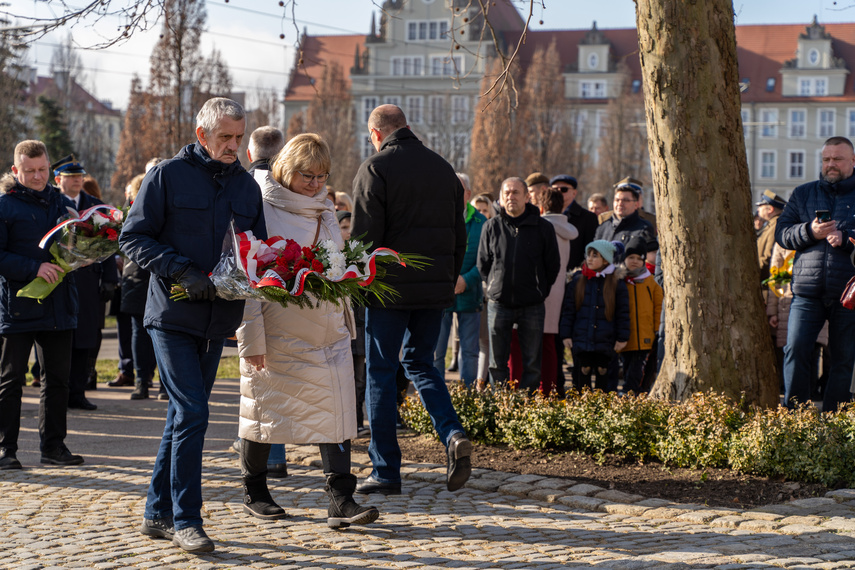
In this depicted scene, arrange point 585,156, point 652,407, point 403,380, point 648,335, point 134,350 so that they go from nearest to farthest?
point 652,407, point 403,380, point 648,335, point 134,350, point 585,156

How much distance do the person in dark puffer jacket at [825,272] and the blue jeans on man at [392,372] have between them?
3019 mm

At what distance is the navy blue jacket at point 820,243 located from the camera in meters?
7.49

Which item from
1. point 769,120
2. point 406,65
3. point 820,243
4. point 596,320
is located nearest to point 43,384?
point 596,320

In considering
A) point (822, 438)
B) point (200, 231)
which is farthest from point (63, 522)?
point (822, 438)

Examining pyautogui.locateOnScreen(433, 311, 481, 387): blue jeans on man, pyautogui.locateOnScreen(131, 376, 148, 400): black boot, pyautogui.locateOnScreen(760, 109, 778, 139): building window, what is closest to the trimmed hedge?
pyautogui.locateOnScreen(433, 311, 481, 387): blue jeans on man

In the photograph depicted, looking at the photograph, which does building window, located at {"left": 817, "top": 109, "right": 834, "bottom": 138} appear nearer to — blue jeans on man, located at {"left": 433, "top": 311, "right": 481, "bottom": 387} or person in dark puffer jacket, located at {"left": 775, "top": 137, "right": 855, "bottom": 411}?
blue jeans on man, located at {"left": 433, "top": 311, "right": 481, "bottom": 387}

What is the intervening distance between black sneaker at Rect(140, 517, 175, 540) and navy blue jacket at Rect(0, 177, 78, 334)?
8.23ft

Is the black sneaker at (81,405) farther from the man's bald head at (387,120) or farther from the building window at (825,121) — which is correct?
the building window at (825,121)

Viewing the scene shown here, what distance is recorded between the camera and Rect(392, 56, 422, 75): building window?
8056cm

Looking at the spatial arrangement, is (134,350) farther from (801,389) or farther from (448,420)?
(801,389)

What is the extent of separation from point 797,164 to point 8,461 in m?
81.9

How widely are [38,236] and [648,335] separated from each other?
553 cm

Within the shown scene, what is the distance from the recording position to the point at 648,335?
9773 mm

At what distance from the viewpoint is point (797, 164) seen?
81500 mm
